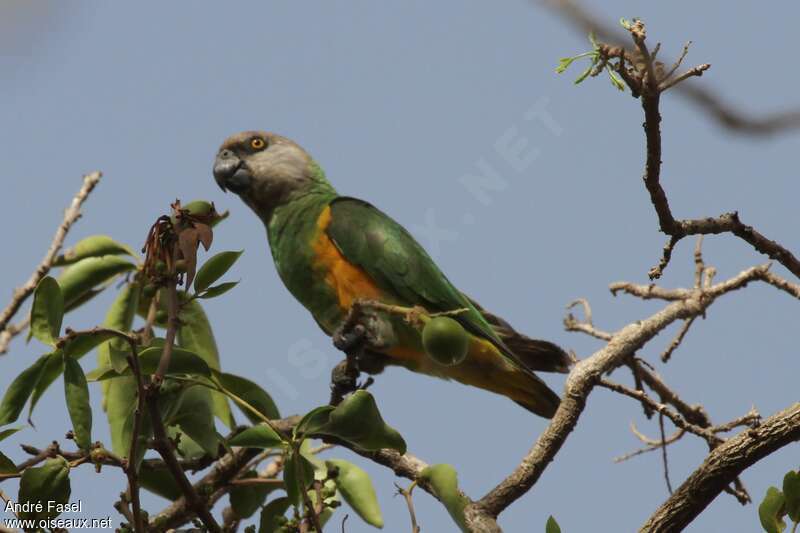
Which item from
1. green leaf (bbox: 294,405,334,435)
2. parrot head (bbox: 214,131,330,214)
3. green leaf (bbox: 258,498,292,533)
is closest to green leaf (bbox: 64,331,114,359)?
green leaf (bbox: 294,405,334,435)

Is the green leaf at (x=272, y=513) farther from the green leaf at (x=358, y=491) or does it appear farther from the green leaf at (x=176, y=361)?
the green leaf at (x=176, y=361)

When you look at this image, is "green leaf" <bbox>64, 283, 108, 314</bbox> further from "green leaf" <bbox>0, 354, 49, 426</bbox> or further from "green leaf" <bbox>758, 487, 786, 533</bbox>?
"green leaf" <bbox>758, 487, 786, 533</bbox>

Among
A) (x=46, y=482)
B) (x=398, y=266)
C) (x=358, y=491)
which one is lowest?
(x=358, y=491)

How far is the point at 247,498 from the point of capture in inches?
139

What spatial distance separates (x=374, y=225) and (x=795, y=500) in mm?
2883

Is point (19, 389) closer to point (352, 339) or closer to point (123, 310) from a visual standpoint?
point (123, 310)

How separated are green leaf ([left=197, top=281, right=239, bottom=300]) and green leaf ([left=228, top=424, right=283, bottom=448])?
1.31 feet

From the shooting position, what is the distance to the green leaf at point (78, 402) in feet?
8.64

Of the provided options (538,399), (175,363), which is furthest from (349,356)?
(538,399)

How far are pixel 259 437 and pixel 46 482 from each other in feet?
1.92

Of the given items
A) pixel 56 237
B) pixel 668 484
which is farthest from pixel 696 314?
pixel 56 237

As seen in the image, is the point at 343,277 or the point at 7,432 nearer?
the point at 7,432

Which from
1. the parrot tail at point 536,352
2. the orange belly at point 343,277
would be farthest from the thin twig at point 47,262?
the parrot tail at point 536,352

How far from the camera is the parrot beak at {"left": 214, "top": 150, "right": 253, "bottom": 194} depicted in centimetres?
602
